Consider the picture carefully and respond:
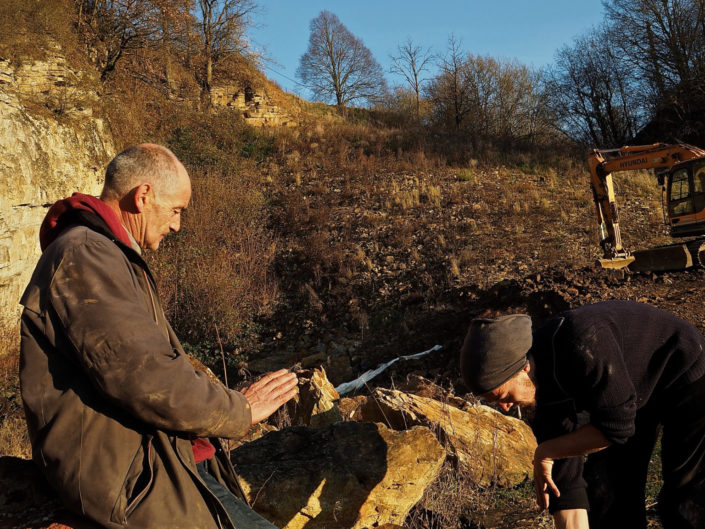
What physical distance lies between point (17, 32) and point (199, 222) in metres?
6.51

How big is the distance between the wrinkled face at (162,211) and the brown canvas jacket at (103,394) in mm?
387

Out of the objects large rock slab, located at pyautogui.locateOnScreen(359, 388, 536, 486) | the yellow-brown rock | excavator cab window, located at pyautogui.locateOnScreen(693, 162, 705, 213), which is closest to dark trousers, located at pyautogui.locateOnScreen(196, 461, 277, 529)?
large rock slab, located at pyautogui.locateOnScreen(359, 388, 536, 486)

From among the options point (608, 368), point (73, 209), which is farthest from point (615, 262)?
point (73, 209)

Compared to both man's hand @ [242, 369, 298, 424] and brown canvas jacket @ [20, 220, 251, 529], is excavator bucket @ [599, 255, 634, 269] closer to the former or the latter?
man's hand @ [242, 369, 298, 424]

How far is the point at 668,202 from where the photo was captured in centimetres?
1284

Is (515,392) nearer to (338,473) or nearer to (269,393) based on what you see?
(269,393)

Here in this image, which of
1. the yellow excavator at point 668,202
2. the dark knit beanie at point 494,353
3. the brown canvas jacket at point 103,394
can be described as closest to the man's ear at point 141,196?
the brown canvas jacket at point 103,394

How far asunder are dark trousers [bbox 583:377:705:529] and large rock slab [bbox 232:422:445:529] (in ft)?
3.63

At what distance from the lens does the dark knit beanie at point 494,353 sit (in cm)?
227

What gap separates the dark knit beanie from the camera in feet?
7.46

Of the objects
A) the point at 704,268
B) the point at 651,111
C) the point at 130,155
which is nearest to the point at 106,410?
the point at 130,155

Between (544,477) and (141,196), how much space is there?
2.21 metres

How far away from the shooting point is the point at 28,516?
1750 millimetres

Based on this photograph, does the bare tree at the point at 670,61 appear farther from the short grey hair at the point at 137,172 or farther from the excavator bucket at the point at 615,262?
the short grey hair at the point at 137,172
